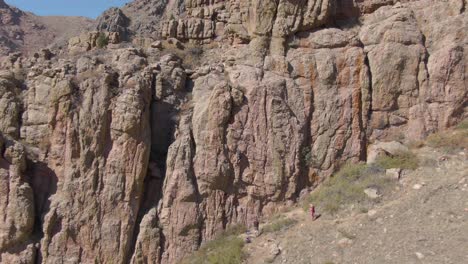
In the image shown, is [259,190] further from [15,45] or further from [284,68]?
[15,45]

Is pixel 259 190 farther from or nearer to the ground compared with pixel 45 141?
nearer to the ground

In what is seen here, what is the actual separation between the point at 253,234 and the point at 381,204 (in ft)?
13.7

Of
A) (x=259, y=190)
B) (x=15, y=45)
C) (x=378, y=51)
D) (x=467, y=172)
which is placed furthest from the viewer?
→ (x=15, y=45)

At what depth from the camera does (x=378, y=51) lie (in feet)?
55.4

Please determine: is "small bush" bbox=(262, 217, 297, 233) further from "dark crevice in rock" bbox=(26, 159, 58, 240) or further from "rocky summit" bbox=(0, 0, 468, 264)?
"dark crevice in rock" bbox=(26, 159, 58, 240)

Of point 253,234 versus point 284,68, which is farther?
point 284,68

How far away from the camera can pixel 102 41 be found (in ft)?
66.5

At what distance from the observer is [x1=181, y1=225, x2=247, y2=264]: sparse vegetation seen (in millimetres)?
13000

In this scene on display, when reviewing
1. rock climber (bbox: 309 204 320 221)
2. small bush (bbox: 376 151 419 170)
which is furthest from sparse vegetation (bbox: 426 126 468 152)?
rock climber (bbox: 309 204 320 221)

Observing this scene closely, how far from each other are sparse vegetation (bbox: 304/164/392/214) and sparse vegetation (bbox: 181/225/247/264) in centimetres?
260

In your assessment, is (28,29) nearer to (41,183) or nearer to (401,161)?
(41,183)

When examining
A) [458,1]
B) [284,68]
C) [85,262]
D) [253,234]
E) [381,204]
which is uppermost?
[458,1]

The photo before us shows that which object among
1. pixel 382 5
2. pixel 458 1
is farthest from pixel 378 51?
pixel 458 1

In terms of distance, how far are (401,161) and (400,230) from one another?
3.78m
